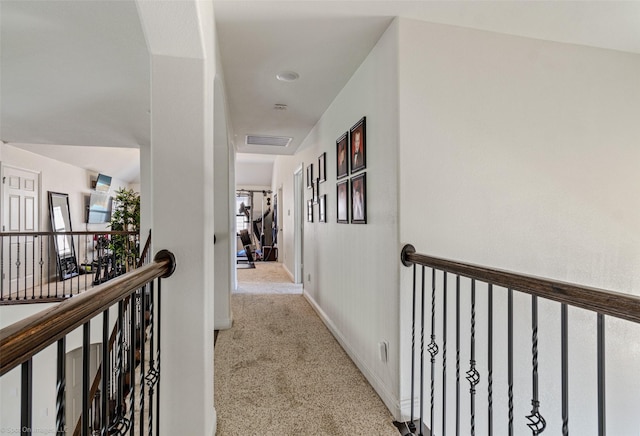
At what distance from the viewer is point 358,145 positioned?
2.38 m

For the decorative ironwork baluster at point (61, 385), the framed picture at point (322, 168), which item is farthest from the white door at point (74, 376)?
the decorative ironwork baluster at point (61, 385)

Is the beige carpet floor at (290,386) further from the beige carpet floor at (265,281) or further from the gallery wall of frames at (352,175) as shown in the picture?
the beige carpet floor at (265,281)

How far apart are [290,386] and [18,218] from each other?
18.2ft

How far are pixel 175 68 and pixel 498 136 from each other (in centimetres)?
184

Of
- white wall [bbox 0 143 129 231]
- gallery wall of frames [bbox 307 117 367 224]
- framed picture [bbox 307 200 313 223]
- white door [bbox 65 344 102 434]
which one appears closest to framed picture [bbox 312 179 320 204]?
framed picture [bbox 307 200 313 223]

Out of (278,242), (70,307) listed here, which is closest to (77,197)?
(278,242)

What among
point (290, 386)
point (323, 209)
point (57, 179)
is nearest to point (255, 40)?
point (323, 209)

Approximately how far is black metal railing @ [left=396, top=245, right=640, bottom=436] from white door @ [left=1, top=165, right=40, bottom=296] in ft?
17.7

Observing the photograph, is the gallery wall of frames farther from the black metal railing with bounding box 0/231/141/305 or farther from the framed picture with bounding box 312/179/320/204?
the black metal railing with bounding box 0/231/141/305

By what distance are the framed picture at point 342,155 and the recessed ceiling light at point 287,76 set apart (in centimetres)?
62

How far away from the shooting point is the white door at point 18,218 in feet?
15.4

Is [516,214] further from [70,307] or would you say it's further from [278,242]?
[278,242]

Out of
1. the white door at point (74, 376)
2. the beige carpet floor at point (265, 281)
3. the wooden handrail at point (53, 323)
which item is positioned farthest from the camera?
the beige carpet floor at point (265, 281)

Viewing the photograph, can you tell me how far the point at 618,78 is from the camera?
7.15 ft
